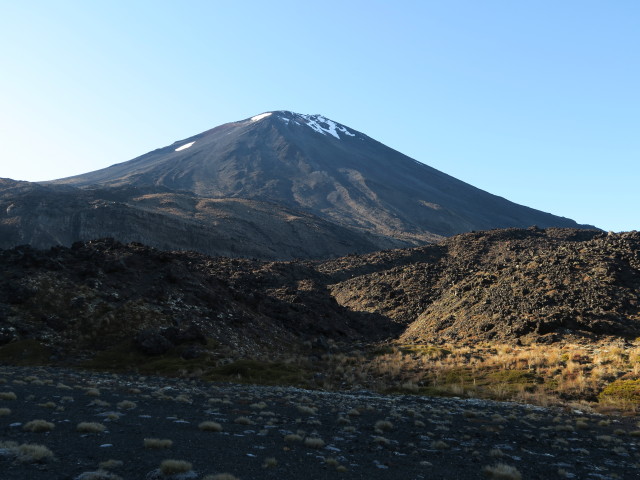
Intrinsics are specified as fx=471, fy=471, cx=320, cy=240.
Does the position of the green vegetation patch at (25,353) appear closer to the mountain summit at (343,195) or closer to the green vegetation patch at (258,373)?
the green vegetation patch at (258,373)

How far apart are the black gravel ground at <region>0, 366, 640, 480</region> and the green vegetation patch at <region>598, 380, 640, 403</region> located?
2.56 meters

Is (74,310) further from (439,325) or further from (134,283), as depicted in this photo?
(439,325)

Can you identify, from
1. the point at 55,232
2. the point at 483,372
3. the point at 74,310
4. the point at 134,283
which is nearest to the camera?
the point at 483,372

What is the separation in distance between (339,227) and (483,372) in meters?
99.3

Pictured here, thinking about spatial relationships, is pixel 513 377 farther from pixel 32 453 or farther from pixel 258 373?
pixel 32 453

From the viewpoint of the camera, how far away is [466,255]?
64.3 meters

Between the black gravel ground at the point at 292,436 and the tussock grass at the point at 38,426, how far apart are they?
0.29 ft

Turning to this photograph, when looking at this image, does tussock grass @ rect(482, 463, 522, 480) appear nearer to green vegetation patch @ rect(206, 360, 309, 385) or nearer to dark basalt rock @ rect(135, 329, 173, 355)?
green vegetation patch @ rect(206, 360, 309, 385)

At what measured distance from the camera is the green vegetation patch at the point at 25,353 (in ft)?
81.9

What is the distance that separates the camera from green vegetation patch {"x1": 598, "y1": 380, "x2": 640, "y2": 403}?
20469 millimetres

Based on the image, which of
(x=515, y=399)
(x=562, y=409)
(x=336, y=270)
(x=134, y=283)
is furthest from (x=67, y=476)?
(x=336, y=270)

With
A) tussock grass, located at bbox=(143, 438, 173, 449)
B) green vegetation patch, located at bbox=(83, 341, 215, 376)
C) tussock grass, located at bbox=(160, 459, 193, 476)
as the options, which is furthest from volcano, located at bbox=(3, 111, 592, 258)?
tussock grass, located at bbox=(160, 459, 193, 476)

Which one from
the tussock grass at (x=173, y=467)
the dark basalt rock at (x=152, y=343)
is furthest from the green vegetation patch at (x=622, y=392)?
the dark basalt rock at (x=152, y=343)

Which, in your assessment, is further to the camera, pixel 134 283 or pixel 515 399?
pixel 134 283
